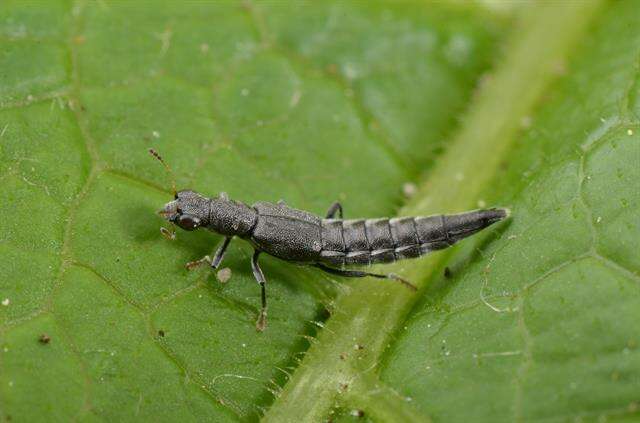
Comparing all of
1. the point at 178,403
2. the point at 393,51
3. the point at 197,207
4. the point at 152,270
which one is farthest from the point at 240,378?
the point at 393,51

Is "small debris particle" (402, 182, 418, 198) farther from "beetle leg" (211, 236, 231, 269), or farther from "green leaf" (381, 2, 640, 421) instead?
"beetle leg" (211, 236, 231, 269)

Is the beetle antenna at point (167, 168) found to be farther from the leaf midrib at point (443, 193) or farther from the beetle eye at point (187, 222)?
the leaf midrib at point (443, 193)

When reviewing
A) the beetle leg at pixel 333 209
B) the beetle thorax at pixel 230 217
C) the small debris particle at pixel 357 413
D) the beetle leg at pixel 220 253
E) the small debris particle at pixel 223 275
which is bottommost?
the small debris particle at pixel 357 413

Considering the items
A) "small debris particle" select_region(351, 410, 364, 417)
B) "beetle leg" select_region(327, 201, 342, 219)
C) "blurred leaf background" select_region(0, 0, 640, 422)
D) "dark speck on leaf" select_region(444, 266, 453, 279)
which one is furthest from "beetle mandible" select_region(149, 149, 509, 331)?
"small debris particle" select_region(351, 410, 364, 417)

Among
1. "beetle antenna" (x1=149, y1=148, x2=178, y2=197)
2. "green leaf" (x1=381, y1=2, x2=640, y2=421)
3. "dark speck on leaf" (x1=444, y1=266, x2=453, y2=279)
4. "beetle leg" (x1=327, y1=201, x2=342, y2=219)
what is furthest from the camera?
"beetle leg" (x1=327, y1=201, x2=342, y2=219)

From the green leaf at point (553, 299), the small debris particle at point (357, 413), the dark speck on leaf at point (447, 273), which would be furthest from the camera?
the dark speck on leaf at point (447, 273)

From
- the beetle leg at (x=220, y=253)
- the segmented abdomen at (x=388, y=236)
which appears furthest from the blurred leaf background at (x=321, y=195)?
the segmented abdomen at (x=388, y=236)

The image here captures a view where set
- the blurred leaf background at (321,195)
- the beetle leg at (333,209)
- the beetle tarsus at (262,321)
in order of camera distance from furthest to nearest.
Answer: the beetle leg at (333,209), the beetle tarsus at (262,321), the blurred leaf background at (321,195)
